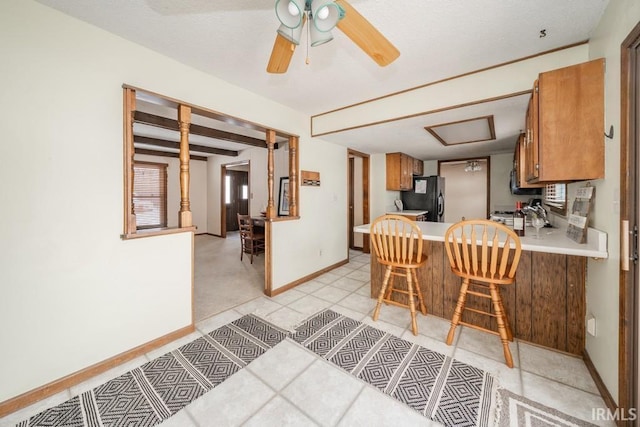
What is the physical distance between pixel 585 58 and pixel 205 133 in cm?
462

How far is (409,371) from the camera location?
171 cm

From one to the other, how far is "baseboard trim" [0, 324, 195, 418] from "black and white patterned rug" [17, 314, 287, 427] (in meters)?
0.16

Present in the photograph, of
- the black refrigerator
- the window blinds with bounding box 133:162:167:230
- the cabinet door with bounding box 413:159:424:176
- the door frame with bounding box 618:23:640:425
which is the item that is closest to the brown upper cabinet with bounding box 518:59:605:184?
the door frame with bounding box 618:23:640:425

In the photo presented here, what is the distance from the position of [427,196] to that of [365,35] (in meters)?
4.81

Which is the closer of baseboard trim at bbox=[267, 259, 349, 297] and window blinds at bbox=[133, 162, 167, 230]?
baseboard trim at bbox=[267, 259, 349, 297]

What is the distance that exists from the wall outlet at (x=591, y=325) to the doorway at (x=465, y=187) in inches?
188

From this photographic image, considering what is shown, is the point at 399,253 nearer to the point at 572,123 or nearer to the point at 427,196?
the point at 572,123

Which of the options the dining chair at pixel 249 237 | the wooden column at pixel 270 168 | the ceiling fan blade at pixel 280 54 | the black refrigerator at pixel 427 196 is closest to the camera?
the ceiling fan blade at pixel 280 54

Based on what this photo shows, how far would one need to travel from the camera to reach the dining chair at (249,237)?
4750 millimetres

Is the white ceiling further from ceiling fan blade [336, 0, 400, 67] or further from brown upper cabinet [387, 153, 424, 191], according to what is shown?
brown upper cabinet [387, 153, 424, 191]

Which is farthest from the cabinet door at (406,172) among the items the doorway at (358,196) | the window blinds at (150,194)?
the window blinds at (150,194)

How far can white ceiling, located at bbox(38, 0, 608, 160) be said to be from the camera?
5.02 feet

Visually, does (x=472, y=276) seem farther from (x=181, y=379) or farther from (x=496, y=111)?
(x=181, y=379)

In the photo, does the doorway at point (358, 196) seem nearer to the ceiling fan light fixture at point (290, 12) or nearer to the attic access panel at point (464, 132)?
the attic access panel at point (464, 132)
